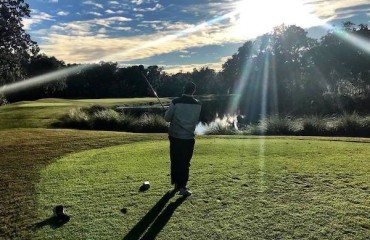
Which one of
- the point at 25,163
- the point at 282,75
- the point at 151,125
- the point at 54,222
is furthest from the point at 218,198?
the point at 282,75

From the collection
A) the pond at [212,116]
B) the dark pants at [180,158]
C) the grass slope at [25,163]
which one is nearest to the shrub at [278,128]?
the pond at [212,116]

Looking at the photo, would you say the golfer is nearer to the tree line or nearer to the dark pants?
the dark pants

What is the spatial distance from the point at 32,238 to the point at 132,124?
82.8ft

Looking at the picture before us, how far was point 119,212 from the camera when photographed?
7.21 m

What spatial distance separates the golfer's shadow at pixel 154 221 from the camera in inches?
241

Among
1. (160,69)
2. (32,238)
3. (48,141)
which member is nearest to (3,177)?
(32,238)

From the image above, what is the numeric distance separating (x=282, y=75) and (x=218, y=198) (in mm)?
85563

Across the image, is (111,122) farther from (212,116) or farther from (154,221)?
(154,221)

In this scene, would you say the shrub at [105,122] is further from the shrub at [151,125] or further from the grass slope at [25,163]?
the grass slope at [25,163]

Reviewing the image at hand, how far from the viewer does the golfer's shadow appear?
6133mm

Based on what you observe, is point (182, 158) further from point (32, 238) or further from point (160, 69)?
point (160, 69)

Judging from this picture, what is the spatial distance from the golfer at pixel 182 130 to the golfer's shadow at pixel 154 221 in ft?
1.87

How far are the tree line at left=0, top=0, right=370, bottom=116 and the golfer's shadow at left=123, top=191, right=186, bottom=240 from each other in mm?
20694

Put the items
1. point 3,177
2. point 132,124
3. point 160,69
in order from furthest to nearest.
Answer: point 160,69 < point 132,124 < point 3,177
